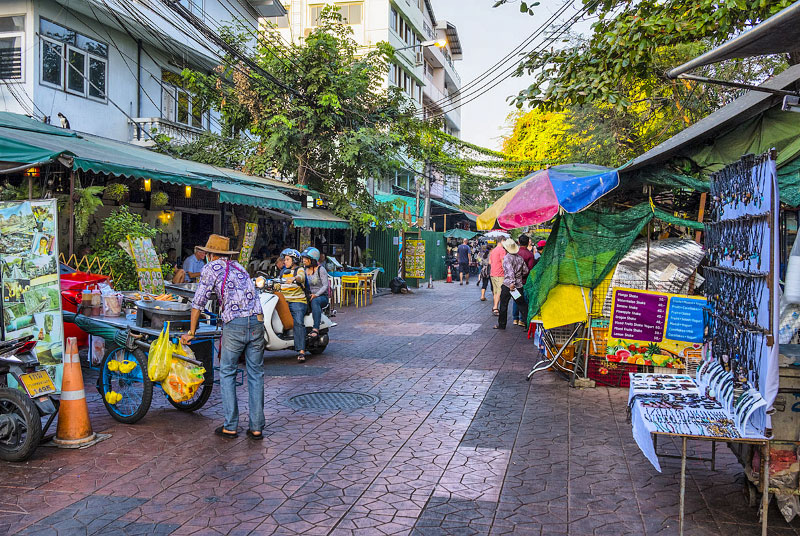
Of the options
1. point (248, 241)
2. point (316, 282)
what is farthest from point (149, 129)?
point (316, 282)

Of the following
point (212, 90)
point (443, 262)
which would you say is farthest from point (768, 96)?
point (443, 262)

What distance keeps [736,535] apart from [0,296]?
632 centimetres

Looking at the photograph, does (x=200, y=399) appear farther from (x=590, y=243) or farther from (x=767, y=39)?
(x=767, y=39)

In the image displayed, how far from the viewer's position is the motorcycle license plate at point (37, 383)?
5.68m

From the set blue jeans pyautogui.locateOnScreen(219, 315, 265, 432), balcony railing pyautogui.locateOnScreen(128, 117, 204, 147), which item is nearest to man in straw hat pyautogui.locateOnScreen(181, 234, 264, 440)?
blue jeans pyautogui.locateOnScreen(219, 315, 265, 432)

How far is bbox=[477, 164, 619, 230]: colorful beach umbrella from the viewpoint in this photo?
27.1ft

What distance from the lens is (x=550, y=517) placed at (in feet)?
14.8

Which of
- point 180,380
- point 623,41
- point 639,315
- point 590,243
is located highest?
point 623,41

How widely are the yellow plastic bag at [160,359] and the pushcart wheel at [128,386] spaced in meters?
0.31

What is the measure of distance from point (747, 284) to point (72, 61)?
16210 mm

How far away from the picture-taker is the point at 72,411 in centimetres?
593

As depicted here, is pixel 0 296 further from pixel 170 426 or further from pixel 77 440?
pixel 170 426

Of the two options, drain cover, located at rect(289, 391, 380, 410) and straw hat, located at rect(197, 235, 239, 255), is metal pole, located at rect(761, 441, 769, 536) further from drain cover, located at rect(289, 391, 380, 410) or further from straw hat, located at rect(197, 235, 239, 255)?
straw hat, located at rect(197, 235, 239, 255)

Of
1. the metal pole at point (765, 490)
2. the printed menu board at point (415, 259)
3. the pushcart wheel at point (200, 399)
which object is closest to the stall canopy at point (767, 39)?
the metal pole at point (765, 490)
